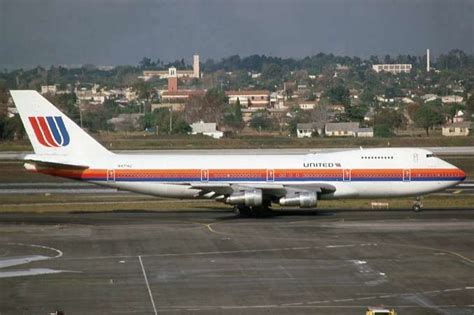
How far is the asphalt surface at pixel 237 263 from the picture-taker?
108 feet

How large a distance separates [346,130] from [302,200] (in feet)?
323

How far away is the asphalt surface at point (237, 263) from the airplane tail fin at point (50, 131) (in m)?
4.03

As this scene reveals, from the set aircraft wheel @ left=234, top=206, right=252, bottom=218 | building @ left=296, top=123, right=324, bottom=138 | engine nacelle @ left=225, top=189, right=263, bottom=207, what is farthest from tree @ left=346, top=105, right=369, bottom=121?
engine nacelle @ left=225, top=189, right=263, bottom=207

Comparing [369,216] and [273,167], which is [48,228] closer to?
[273,167]

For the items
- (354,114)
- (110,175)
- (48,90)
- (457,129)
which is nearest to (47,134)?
(110,175)

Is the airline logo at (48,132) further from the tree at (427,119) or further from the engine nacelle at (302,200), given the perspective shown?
the tree at (427,119)

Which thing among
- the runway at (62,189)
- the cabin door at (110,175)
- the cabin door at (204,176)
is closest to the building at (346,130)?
the runway at (62,189)

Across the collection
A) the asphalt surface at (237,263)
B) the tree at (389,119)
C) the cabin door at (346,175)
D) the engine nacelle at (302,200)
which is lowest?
the asphalt surface at (237,263)

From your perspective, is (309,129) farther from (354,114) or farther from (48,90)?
(48,90)

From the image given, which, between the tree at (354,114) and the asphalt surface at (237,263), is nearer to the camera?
Answer: the asphalt surface at (237,263)

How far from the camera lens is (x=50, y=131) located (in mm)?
59625

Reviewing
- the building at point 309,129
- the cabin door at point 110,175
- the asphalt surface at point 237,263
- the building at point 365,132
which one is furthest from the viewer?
the building at point 309,129

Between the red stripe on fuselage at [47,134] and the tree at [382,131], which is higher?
the red stripe on fuselage at [47,134]

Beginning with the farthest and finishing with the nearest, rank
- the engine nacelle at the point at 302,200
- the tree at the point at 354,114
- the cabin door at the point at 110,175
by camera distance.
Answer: the tree at the point at 354,114 → the cabin door at the point at 110,175 → the engine nacelle at the point at 302,200
